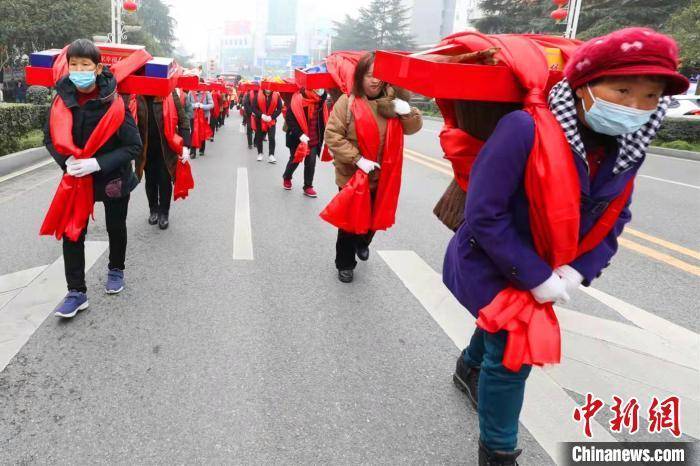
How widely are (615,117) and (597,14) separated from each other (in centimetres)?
3063

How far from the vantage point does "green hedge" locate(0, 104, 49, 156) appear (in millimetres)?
9711

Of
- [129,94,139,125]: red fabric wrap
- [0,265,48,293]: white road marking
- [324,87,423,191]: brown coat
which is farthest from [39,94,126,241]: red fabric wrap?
[324,87,423,191]: brown coat

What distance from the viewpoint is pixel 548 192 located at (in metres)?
1.71

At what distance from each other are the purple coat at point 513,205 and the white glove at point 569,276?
2.0 inches

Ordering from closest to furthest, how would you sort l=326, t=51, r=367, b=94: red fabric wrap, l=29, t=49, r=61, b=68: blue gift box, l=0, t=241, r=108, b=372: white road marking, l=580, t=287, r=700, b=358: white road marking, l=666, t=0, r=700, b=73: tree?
l=0, t=241, r=108, b=372: white road marking → l=580, t=287, r=700, b=358: white road marking → l=29, t=49, r=61, b=68: blue gift box → l=326, t=51, r=367, b=94: red fabric wrap → l=666, t=0, r=700, b=73: tree

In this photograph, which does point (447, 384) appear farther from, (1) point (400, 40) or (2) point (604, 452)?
(1) point (400, 40)

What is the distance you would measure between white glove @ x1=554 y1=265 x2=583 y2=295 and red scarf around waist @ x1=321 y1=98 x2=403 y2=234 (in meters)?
2.25

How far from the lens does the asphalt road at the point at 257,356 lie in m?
2.38

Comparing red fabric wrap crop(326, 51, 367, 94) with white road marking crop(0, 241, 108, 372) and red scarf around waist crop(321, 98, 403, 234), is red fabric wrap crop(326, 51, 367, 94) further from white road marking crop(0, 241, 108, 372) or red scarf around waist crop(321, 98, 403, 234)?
white road marking crop(0, 241, 108, 372)

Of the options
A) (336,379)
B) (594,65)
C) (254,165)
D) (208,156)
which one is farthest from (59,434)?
(208,156)

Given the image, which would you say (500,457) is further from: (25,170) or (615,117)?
(25,170)

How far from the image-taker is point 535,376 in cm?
299

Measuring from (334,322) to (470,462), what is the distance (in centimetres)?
152

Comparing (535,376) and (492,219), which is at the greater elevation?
(492,219)
